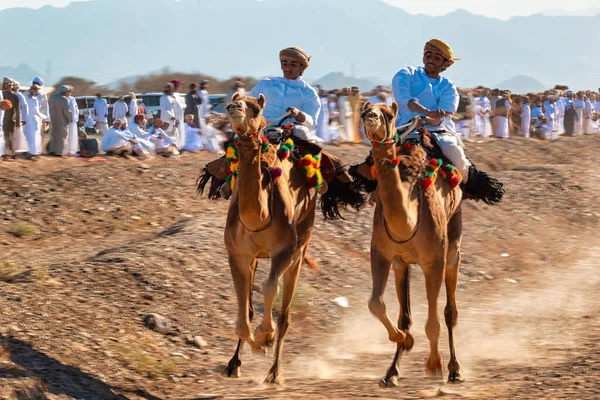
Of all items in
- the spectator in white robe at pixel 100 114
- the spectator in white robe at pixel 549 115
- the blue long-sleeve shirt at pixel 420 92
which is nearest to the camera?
the blue long-sleeve shirt at pixel 420 92

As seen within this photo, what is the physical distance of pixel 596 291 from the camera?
45.5 feet

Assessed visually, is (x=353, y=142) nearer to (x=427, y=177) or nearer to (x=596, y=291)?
(x=596, y=291)

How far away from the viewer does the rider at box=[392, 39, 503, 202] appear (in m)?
8.96

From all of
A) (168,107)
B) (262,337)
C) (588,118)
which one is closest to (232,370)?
(262,337)

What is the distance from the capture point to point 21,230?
14.8 m

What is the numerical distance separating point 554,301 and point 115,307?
6.17 metres

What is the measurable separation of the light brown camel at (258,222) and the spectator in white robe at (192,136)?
16933 millimetres

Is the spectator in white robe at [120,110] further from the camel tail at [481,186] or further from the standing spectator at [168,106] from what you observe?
the camel tail at [481,186]

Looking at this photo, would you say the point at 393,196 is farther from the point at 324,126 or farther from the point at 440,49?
the point at 324,126

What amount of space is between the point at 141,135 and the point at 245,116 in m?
16.4

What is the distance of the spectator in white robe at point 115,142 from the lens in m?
22.0

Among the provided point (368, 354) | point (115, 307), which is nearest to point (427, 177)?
point (368, 354)

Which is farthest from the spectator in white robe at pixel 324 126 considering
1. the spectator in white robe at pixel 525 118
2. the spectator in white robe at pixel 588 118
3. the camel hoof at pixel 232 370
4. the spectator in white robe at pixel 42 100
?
the camel hoof at pixel 232 370

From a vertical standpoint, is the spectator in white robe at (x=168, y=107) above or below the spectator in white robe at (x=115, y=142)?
above
